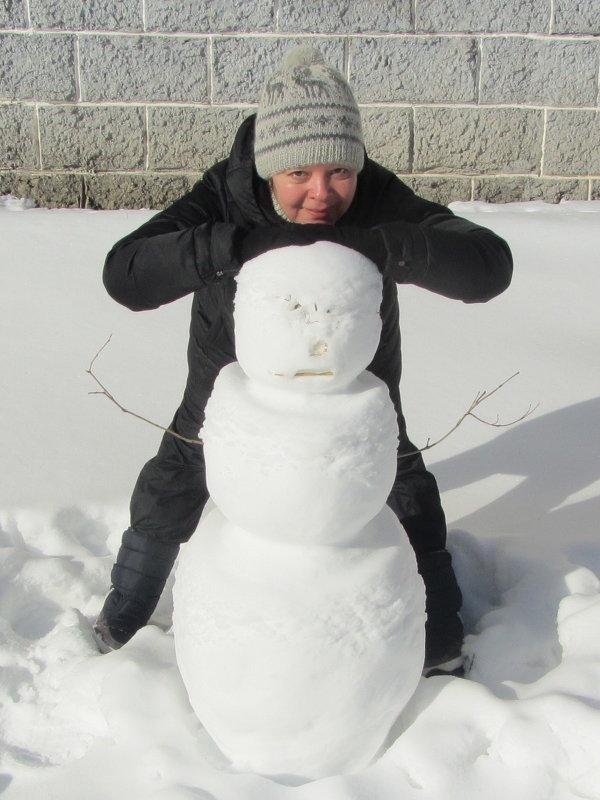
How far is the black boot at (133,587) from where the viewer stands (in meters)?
1.92

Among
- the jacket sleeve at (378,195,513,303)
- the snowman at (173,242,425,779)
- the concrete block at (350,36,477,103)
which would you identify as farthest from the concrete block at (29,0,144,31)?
the snowman at (173,242,425,779)

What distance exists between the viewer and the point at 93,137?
16.4ft

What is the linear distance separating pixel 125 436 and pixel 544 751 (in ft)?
5.87

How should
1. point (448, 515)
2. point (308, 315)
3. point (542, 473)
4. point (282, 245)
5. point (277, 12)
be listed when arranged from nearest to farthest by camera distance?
point (308, 315), point (282, 245), point (448, 515), point (542, 473), point (277, 12)

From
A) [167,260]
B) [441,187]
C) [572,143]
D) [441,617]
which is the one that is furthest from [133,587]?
[572,143]

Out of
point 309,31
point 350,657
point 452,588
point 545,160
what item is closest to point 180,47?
point 309,31

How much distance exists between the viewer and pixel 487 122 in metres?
4.96

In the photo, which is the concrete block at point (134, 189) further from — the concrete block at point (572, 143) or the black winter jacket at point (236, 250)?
the black winter jacket at point (236, 250)

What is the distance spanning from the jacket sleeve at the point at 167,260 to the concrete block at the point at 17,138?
3523 millimetres

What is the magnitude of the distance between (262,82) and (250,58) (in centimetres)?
14

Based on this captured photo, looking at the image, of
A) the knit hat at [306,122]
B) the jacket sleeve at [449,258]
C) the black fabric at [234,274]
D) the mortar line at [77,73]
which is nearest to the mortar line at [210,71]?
the mortar line at [77,73]

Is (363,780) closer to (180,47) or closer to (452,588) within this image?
(452,588)

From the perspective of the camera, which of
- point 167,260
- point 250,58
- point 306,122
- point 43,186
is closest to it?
point 167,260

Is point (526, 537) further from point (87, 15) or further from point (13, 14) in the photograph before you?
point (13, 14)
